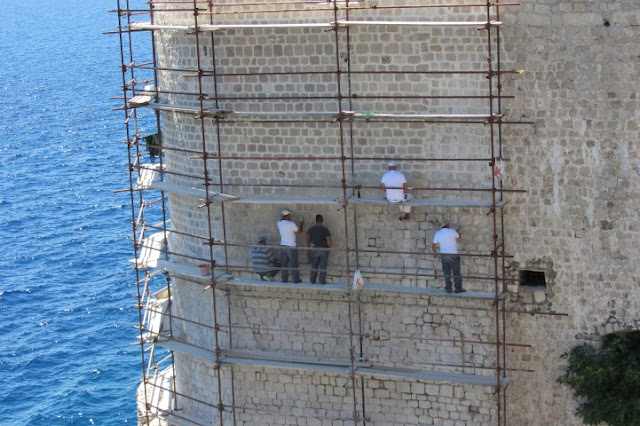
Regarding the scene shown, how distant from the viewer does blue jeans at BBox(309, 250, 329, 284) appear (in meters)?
22.0

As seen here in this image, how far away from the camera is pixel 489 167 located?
20.8 m

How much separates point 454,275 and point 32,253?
1131 inches

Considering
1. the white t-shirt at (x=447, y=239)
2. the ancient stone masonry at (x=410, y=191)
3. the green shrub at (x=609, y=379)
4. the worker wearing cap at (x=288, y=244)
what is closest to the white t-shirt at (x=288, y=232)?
the worker wearing cap at (x=288, y=244)

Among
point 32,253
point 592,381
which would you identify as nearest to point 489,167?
point 592,381

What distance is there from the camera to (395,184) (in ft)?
68.9

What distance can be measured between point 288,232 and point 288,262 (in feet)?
1.97

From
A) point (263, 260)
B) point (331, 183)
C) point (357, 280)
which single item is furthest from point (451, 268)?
point (263, 260)

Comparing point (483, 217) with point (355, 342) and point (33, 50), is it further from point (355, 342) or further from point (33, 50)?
point (33, 50)

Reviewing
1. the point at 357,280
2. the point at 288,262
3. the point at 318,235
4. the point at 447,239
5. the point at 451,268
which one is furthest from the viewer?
the point at 288,262

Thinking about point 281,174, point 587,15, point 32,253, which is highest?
point 587,15

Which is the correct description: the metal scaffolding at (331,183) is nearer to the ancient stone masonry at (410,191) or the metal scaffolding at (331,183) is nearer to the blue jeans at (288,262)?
the ancient stone masonry at (410,191)

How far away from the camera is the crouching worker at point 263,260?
73.0 ft

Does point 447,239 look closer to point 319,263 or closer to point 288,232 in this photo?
point 319,263

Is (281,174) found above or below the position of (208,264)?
above
